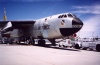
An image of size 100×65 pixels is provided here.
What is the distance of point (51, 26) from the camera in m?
20.5

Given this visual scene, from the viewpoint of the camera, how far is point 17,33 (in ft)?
98.0

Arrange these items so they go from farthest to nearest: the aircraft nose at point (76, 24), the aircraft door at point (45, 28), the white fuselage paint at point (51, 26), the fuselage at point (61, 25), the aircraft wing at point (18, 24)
Result: 1. the aircraft wing at point (18, 24)
2. the aircraft door at point (45, 28)
3. the white fuselage paint at point (51, 26)
4. the fuselage at point (61, 25)
5. the aircraft nose at point (76, 24)

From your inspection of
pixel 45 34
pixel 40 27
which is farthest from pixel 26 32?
pixel 45 34

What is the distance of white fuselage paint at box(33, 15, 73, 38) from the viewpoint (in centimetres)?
1812

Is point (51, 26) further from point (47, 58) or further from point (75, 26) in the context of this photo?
point (47, 58)

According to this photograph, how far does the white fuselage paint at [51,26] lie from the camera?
713 inches

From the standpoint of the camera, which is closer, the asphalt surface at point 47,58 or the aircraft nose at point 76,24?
the asphalt surface at point 47,58

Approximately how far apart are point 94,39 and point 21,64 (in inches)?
464

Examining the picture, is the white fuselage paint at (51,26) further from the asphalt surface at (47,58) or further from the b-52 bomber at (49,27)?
the asphalt surface at (47,58)

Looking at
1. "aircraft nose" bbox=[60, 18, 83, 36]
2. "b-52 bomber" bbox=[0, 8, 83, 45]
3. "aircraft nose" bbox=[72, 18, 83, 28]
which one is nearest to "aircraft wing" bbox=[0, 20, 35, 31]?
"b-52 bomber" bbox=[0, 8, 83, 45]

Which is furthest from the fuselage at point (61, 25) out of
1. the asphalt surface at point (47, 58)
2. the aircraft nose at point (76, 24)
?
the asphalt surface at point (47, 58)

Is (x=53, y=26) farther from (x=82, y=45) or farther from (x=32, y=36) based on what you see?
(x=32, y=36)

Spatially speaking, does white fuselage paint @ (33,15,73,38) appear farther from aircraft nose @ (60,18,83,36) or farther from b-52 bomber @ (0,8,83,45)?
aircraft nose @ (60,18,83,36)

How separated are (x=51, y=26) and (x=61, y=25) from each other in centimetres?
227
